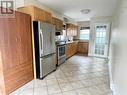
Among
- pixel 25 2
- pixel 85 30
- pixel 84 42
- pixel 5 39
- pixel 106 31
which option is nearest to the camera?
pixel 5 39

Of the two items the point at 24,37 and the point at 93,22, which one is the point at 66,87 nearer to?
the point at 24,37

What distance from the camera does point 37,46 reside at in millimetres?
2996

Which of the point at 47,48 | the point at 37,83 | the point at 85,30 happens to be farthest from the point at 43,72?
the point at 85,30

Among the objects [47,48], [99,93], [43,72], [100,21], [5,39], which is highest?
[100,21]

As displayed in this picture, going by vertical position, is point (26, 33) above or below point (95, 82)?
Result: above

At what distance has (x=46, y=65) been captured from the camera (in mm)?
3324

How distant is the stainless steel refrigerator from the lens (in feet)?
9.66

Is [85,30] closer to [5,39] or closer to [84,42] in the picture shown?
[84,42]

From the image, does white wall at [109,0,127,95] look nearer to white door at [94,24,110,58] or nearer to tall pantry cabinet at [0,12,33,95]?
tall pantry cabinet at [0,12,33,95]

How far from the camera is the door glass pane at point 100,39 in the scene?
6145 millimetres

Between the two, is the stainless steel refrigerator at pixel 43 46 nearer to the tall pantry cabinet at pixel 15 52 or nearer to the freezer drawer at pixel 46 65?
the freezer drawer at pixel 46 65

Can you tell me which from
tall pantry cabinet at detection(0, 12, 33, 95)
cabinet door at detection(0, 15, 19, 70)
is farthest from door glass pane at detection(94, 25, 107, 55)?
cabinet door at detection(0, 15, 19, 70)

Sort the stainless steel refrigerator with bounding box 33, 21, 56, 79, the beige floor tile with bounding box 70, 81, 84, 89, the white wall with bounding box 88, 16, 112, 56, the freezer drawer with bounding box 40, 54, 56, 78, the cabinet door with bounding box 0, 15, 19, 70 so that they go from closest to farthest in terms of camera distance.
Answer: the cabinet door with bounding box 0, 15, 19, 70
the beige floor tile with bounding box 70, 81, 84, 89
the stainless steel refrigerator with bounding box 33, 21, 56, 79
the freezer drawer with bounding box 40, 54, 56, 78
the white wall with bounding box 88, 16, 112, 56

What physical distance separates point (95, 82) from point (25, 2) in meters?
3.28
